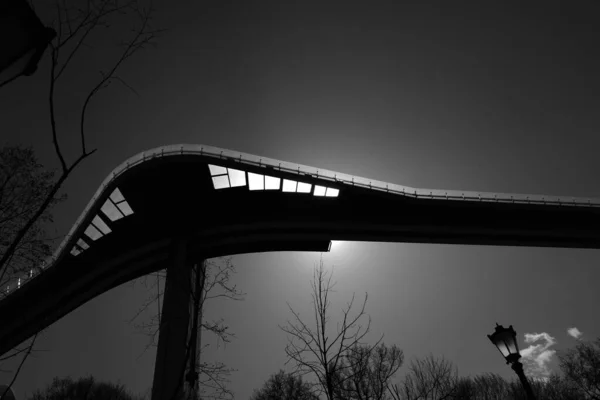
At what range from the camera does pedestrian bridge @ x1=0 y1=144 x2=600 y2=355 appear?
27.2 metres

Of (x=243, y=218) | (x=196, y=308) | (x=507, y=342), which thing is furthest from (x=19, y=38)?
(x=243, y=218)

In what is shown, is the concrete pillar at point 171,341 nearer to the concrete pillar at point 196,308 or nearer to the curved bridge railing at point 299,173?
the concrete pillar at point 196,308

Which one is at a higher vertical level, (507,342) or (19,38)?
(19,38)

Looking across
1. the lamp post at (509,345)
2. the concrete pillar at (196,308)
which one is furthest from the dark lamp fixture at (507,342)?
the concrete pillar at (196,308)

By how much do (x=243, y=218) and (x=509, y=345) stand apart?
2517 centimetres

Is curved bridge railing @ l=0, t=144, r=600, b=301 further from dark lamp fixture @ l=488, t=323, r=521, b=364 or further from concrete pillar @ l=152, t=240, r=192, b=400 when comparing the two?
dark lamp fixture @ l=488, t=323, r=521, b=364

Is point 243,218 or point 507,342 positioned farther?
point 243,218

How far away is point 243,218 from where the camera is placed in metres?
31.1

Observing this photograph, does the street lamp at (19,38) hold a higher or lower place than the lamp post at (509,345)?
higher

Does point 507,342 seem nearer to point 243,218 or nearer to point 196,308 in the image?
point 196,308

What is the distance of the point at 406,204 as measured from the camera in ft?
102

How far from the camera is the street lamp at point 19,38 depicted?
223cm

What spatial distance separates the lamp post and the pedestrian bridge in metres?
20.7

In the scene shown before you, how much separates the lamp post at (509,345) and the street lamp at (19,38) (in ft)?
30.9
